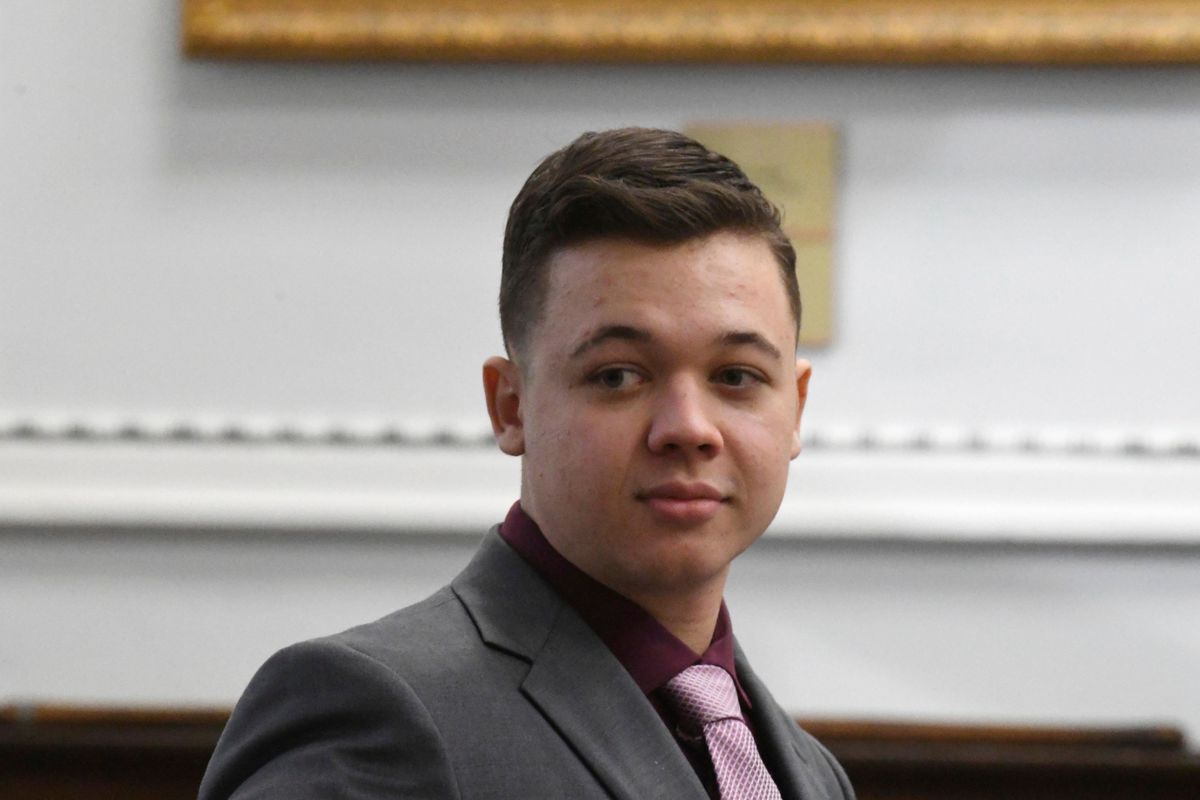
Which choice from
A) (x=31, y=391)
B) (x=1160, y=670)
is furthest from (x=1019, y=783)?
(x=31, y=391)

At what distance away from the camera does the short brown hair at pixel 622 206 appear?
1097 mm

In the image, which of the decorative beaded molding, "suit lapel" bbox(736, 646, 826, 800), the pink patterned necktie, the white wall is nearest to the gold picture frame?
the white wall

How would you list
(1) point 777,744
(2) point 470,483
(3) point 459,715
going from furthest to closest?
(2) point 470,483 → (1) point 777,744 → (3) point 459,715

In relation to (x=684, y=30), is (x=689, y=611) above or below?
below

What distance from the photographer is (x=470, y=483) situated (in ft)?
6.89

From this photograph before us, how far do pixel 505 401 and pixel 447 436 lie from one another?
934 millimetres

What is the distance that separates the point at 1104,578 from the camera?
6.88ft

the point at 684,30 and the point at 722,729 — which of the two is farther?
the point at 684,30

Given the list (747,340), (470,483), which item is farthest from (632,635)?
(470,483)

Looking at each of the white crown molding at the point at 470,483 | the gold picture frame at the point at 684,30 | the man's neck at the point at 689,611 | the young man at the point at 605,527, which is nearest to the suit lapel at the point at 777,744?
the young man at the point at 605,527

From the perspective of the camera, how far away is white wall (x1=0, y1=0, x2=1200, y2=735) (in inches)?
82.3

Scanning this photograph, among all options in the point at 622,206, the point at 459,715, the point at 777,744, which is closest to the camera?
the point at 459,715

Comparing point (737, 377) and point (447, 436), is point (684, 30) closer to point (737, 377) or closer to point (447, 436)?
point (447, 436)

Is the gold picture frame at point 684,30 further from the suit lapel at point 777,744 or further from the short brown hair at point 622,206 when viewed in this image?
the suit lapel at point 777,744
